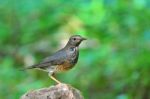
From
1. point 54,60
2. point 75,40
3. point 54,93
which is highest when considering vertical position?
point 75,40

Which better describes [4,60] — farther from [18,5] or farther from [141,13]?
[141,13]

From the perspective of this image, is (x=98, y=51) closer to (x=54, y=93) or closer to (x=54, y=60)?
(x=54, y=60)

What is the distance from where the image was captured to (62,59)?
25.9 feet

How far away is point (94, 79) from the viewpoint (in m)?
11.7

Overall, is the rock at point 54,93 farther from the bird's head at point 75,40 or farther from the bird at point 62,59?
the bird's head at point 75,40

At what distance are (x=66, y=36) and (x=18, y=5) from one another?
3.58 ft

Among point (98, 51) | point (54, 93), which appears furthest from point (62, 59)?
point (98, 51)

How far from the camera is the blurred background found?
10992 millimetres

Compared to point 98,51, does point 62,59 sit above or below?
below

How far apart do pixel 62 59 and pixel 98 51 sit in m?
3.75

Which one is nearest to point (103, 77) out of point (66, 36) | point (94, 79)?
point (94, 79)

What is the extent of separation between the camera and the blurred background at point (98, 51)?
11.0 m

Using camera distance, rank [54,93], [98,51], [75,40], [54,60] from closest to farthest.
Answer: [54,93] → [54,60] → [75,40] → [98,51]

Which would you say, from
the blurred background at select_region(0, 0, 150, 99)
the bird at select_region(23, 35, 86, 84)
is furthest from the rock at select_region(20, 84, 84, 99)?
the blurred background at select_region(0, 0, 150, 99)
